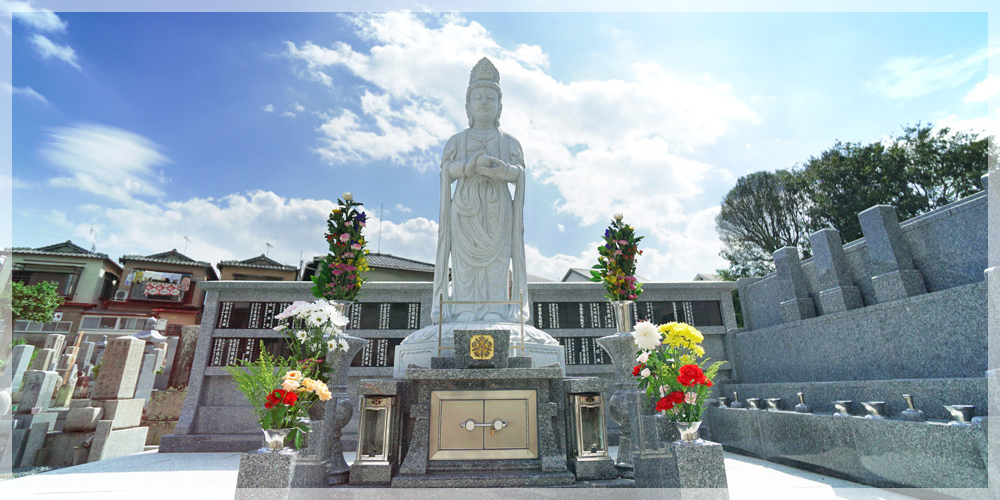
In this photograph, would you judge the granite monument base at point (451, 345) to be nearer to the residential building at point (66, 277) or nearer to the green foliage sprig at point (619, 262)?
the green foliage sprig at point (619, 262)

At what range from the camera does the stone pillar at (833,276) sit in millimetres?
6359

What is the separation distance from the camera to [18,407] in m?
8.02

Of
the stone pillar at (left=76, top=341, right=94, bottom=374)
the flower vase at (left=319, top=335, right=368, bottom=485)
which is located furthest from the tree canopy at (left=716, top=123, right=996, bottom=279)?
the stone pillar at (left=76, top=341, right=94, bottom=374)

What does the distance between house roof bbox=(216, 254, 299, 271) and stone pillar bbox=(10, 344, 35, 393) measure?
518 inches

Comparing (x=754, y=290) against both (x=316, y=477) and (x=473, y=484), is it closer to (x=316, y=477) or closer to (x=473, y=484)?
(x=473, y=484)

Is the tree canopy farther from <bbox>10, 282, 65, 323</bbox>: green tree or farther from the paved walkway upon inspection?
<bbox>10, 282, 65, 323</bbox>: green tree

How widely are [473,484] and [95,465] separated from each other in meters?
5.74

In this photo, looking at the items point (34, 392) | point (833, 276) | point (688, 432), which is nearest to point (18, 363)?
point (34, 392)

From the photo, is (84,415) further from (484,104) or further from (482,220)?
(484,104)

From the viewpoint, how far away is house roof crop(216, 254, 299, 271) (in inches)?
882

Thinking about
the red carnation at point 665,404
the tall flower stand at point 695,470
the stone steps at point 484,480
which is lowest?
the stone steps at point 484,480

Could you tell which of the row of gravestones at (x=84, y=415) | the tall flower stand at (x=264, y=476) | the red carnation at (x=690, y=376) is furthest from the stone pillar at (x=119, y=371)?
the red carnation at (x=690, y=376)

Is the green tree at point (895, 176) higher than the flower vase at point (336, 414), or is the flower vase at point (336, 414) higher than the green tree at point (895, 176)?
the green tree at point (895, 176)

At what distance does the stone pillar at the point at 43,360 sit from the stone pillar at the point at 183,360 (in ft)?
11.5
